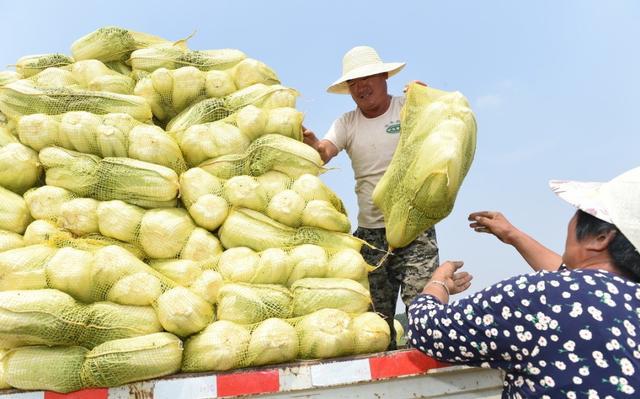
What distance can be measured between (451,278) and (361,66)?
2.12 m

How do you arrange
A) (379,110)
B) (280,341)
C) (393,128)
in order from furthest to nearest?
(379,110)
(393,128)
(280,341)

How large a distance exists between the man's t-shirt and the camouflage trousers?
0.18m

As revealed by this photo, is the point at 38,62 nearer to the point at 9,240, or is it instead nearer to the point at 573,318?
the point at 9,240

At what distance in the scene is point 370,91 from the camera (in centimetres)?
422

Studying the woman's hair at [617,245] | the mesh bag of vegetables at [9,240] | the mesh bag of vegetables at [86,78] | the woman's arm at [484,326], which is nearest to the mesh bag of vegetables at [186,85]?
the mesh bag of vegetables at [86,78]

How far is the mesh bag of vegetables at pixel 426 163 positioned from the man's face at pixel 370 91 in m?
0.91

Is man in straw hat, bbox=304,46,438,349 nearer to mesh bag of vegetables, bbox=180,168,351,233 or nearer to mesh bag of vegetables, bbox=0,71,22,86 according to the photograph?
mesh bag of vegetables, bbox=180,168,351,233

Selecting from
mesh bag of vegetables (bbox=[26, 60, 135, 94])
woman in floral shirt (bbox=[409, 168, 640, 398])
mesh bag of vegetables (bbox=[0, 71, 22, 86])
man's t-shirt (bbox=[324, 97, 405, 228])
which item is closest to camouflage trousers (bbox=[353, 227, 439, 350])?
man's t-shirt (bbox=[324, 97, 405, 228])

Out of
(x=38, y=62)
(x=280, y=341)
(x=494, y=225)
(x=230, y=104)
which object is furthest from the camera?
(x=38, y=62)

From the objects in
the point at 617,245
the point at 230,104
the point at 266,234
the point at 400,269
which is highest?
the point at 617,245

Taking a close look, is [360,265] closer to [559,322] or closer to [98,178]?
[559,322]

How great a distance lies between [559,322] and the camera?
184 cm

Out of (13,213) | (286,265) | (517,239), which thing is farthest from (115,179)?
(517,239)

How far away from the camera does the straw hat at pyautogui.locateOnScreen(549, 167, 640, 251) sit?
73.8 inches
